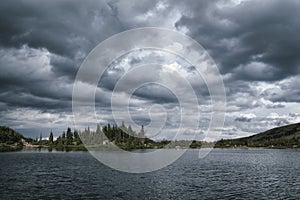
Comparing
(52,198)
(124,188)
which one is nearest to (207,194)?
(124,188)

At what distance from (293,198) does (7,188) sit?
64.9 metres

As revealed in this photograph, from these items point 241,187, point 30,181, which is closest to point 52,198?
point 30,181

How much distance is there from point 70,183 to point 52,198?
20.6 meters

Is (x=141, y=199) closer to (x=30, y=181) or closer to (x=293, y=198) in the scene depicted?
(x=293, y=198)

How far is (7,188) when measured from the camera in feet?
235

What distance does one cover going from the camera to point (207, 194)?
→ 66.6 meters

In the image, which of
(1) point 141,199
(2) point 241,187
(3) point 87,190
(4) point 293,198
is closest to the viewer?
(1) point 141,199

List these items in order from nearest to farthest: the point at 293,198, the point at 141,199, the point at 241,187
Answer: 1. the point at 141,199
2. the point at 293,198
3. the point at 241,187

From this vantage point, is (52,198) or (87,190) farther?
(87,190)

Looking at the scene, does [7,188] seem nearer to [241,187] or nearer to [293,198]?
[241,187]

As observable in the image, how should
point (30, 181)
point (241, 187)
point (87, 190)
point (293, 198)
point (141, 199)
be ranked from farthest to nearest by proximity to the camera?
point (30, 181) < point (241, 187) < point (87, 190) < point (293, 198) < point (141, 199)

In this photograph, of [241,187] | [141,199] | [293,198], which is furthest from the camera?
[241,187]

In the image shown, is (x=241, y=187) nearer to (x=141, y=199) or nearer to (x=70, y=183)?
(x=141, y=199)

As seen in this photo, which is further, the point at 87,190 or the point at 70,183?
the point at 70,183
